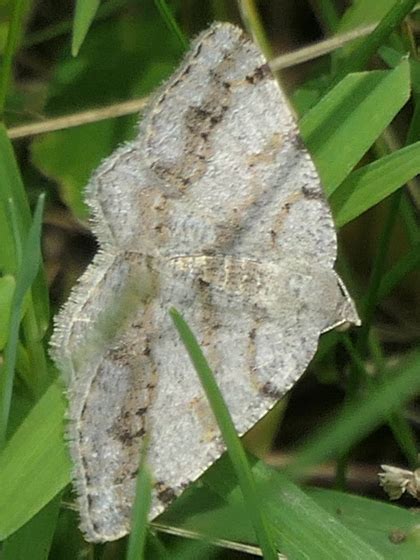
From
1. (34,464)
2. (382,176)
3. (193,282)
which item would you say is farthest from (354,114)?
(34,464)

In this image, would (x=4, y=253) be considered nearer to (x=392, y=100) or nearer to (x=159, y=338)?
(x=159, y=338)

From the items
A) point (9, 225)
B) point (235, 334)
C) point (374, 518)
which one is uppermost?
point (9, 225)

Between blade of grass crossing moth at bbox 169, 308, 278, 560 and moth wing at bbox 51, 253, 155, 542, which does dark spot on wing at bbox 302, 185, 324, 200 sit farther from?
blade of grass crossing moth at bbox 169, 308, 278, 560

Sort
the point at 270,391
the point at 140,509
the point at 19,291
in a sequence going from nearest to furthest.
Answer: the point at 140,509
the point at 19,291
the point at 270,391

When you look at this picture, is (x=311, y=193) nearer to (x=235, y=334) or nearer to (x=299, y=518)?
(x=235, y=334)

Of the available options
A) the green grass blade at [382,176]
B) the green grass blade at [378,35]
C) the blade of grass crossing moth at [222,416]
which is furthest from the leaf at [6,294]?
the green grass blade at [378,35]

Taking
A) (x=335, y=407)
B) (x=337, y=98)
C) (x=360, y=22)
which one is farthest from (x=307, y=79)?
(x=335, y=407)

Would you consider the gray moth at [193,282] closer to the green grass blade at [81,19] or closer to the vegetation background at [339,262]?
the vegetation background at [339,262]
